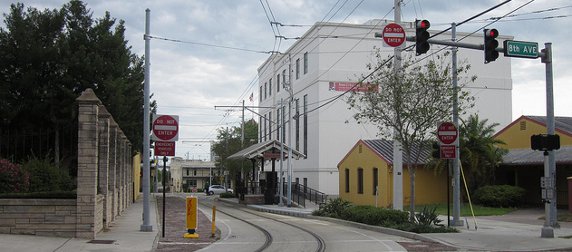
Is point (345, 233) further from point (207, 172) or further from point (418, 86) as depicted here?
point (207, 172)

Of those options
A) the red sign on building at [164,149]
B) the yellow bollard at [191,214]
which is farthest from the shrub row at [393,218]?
the red sign on building at [164,149]

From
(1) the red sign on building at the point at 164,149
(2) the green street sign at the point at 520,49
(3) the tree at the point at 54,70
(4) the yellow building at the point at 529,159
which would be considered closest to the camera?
(2) the green street sign at the point at 520,49

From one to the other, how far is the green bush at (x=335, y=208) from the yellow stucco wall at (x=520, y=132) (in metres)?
13.1

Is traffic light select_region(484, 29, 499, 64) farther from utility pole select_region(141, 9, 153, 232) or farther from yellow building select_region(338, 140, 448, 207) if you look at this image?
yellow building select_region(338, 140, 448, 207)

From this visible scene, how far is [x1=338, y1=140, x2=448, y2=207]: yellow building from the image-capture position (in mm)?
34188

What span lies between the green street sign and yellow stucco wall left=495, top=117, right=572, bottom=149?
53.6ft

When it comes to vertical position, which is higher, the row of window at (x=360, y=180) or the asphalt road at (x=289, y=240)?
the row of window at (x=360, y=180)

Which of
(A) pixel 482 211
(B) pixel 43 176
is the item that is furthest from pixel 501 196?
(B) pixel 43 176

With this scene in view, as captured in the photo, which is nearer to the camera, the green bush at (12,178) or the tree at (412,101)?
the green bush at (12,178)

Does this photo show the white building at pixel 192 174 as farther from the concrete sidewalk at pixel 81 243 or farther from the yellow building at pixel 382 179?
the concrete sidewalk at pixel 81 243

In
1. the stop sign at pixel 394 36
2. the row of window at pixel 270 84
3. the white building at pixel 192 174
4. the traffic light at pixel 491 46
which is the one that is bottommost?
the white building at pixel 192 174

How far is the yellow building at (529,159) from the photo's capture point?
2897 centimetres

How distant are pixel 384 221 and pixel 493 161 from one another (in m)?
13.9

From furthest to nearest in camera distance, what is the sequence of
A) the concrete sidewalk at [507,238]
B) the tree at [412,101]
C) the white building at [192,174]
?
the white building at [192,174] → the tree at [412,101] → the concrete sidewalk at [507,238]
